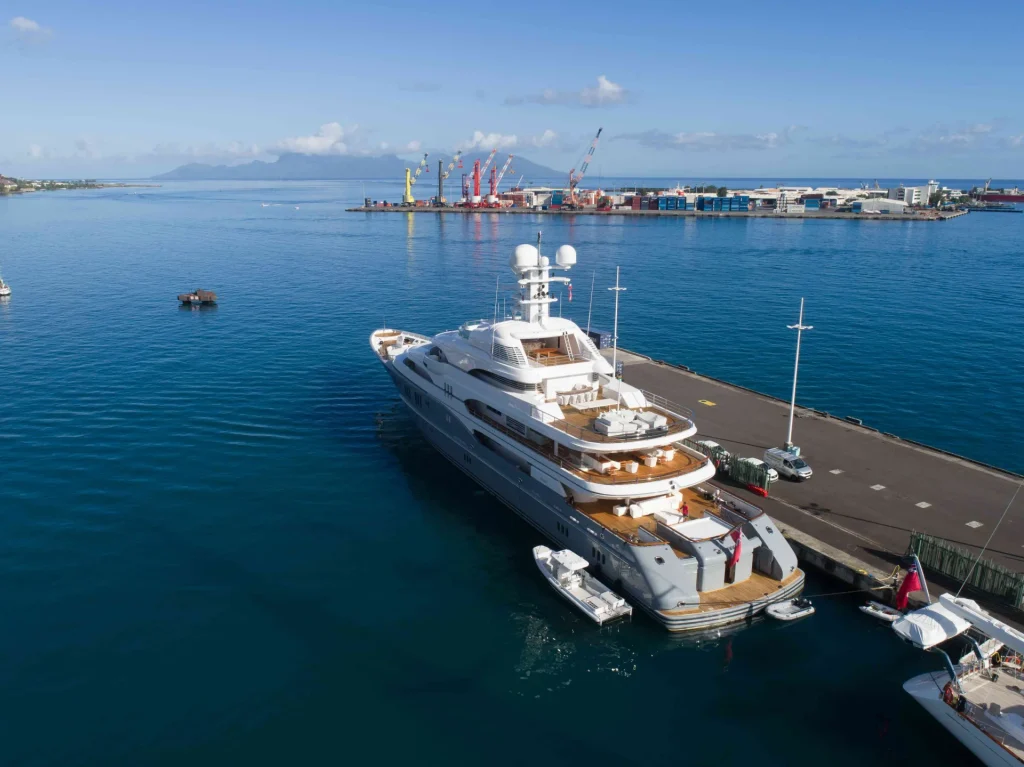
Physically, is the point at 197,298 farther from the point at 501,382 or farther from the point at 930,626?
the point at 930,626

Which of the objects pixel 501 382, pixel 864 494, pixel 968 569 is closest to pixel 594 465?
pixel 501 382

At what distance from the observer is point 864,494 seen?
28.9m

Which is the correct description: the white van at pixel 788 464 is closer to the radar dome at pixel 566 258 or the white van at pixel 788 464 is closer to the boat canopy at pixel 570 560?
the boat canopy at pixel 570 560

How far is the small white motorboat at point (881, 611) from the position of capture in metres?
22.7

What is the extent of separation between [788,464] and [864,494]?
10.5ft

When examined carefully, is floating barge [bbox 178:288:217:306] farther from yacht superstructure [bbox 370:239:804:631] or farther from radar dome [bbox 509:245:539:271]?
radar dome [bbox 509:245:539:271]

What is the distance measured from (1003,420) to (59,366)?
6332cm

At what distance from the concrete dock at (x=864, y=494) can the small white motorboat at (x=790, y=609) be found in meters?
2.11

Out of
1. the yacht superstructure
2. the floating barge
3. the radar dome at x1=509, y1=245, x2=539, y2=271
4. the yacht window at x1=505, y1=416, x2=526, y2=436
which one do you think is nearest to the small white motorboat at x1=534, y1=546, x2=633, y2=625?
the yacht superstructure

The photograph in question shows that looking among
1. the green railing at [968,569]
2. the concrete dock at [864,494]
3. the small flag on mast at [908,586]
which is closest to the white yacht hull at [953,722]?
the small flag on mast at [908,586]

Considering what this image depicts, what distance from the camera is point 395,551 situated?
27.7 m

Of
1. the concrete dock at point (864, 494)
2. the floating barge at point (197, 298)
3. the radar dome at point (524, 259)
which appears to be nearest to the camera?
the concrete dock at point (864, 494)

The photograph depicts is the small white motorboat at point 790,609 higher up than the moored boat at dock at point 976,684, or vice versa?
the moored boat at dock at point 976,684

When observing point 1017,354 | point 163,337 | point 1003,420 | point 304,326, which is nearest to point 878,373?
point 1003,420
